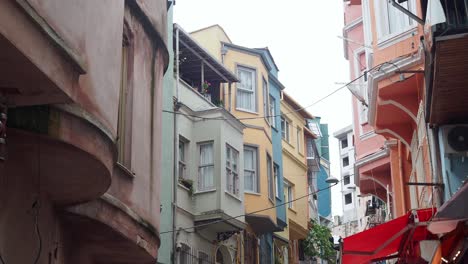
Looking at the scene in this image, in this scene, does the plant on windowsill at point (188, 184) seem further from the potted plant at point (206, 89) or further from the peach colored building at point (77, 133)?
the peach colored building at point (77, 133)

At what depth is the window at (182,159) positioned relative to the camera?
895 inches

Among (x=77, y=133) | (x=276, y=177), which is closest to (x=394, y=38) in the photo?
(x=77, y=133)

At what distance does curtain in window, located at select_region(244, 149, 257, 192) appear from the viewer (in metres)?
27.7

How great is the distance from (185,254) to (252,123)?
8.77 metres

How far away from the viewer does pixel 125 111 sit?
1124cm

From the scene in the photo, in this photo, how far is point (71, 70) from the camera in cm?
676

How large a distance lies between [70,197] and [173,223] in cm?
1170

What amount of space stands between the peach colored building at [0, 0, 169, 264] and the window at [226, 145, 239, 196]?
1192 centimetres

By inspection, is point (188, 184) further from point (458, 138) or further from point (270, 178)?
point (458, 138)

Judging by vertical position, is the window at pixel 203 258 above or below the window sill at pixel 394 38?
below

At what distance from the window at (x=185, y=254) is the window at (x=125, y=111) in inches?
406

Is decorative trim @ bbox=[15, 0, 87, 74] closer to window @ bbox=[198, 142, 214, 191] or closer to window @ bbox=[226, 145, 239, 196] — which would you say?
window @ bbox=[198, 142, 214, 191]

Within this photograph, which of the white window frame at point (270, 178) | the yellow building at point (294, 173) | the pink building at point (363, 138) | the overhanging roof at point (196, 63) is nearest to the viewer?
the pink building at point (363, 138)

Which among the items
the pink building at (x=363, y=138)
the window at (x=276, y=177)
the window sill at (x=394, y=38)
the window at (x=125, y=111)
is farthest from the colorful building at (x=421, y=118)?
the window at (x=276, y=177)
